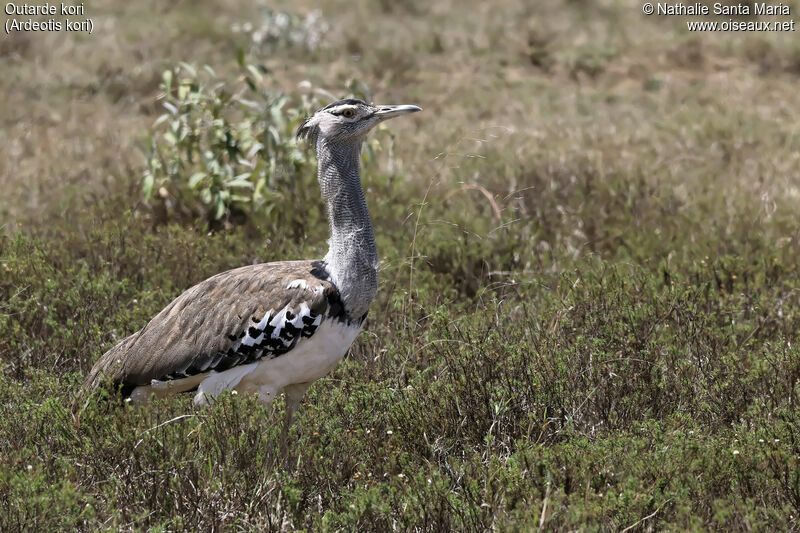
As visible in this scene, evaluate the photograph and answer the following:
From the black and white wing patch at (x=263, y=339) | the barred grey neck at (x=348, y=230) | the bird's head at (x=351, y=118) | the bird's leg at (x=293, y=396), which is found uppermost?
the bird's head at (x=351, y=118)

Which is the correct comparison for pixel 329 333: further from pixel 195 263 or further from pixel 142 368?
pixel 195 263

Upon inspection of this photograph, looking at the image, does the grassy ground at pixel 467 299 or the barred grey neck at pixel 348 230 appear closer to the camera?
the grassy ground at pixel 467 299

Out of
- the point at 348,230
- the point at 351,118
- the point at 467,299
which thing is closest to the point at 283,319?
the point at 348,230

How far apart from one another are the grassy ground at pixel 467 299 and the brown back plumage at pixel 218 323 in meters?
0.26

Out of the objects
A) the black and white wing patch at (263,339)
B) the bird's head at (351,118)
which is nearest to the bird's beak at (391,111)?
the bird's head at (351,118)

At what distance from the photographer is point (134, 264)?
6027mm

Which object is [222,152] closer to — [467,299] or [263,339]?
[467,299]

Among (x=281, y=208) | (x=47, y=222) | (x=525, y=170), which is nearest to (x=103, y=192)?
(x=47, y=222)

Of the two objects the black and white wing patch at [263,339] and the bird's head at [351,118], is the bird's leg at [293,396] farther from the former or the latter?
the bird's head at [351,118]

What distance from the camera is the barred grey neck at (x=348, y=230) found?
4129mm

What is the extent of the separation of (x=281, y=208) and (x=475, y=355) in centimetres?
267

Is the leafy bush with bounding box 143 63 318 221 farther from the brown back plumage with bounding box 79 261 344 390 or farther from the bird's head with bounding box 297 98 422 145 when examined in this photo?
the bird's head with bounding box 297 98 422 145

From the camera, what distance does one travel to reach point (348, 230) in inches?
165

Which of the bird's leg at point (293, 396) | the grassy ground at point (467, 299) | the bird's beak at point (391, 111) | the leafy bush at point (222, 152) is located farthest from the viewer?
the leafy bush at point (222, 152)
